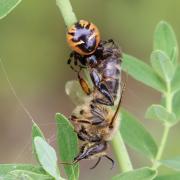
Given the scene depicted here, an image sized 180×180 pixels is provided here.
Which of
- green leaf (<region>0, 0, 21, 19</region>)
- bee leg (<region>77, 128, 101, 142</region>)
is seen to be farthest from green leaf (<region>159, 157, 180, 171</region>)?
green leaf (<region>0, 0, 21, 19</region>)

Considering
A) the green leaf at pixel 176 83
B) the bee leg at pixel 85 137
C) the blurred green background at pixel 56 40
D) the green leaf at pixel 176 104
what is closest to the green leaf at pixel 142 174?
the bee leg at pixel 85 137

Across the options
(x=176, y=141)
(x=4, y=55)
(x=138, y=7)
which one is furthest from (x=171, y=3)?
(x=4, y=55)

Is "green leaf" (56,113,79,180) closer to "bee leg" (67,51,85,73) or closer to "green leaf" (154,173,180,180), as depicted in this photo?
"green leaf" (154,173,180,180)

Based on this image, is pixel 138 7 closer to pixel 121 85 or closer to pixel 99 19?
pixel 99 19

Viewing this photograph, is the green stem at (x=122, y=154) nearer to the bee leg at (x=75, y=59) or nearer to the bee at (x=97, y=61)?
the bee at (x=97, y=61)

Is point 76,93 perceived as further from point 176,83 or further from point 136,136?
point 176,83

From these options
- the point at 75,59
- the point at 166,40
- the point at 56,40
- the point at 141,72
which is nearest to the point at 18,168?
the point at 75,59
